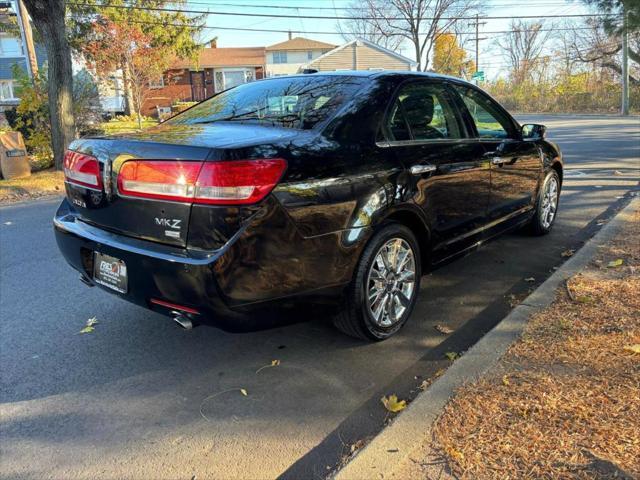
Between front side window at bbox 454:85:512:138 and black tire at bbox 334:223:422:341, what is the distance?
4.73ft

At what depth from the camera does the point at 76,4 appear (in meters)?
27.6

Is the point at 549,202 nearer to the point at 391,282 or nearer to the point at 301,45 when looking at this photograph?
the point at 391,282

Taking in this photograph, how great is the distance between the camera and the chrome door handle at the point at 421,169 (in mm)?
3406

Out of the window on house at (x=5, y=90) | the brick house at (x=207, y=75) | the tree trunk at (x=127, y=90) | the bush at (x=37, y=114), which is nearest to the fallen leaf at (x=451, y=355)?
the bush at (x=37, y=114)

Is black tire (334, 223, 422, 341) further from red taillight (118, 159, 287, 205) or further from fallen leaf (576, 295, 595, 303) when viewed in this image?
fallen leaf (576, 295, 595, 303)

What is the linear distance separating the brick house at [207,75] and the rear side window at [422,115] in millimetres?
40985

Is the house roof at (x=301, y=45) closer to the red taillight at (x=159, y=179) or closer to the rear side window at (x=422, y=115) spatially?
the rear side window at (x=422, y=115)

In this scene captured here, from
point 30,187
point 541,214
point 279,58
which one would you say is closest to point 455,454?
point 541,214

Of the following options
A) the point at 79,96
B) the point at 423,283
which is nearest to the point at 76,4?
the point at 79,96

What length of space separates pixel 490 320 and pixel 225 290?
Answer: 212 centimetres

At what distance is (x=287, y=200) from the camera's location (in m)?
2.66

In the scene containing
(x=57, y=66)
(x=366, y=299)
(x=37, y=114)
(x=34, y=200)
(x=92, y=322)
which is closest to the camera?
(x=366, y=299)

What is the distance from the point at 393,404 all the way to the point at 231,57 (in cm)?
4904

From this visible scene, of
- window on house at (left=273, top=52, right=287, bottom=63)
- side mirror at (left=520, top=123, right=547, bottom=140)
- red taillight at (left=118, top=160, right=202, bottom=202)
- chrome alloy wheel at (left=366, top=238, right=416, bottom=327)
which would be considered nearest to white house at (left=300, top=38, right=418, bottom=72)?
window on house at (left=273, top=52, right=287, bottom=63)
